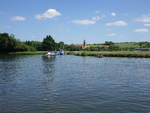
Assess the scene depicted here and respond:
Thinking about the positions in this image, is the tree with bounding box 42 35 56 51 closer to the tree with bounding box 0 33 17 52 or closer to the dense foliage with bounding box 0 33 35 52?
the dense foliage with bounding box 0 33 35 52

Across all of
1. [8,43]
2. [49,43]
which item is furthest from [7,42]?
[49,43]

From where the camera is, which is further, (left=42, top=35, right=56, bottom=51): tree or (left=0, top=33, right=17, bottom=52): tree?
(left=42, top=35, right=56, bottom=51): tree

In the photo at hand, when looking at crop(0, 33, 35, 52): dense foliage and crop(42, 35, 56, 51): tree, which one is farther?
crop(42, 35, 56, 51): tree

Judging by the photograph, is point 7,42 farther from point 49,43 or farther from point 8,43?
point 49,43

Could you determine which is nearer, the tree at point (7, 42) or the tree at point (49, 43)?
the tree at point (7, 42)

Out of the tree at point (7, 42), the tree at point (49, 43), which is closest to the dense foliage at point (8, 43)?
the tree at point (7, 42)

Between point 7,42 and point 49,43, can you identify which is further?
point 49,43

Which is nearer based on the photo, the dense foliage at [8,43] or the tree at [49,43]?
the dense foliage at [8,43]

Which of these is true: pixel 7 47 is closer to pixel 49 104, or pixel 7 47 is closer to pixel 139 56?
pixel 139 56

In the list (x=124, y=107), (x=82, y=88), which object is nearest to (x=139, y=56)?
(x=82, y=88)

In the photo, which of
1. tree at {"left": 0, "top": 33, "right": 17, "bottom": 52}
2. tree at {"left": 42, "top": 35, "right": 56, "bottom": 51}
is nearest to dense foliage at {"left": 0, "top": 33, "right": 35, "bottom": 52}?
tree at {"left": 0, "top": 33, "right": 17, "bottom": 52}

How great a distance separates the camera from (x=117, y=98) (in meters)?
14.9

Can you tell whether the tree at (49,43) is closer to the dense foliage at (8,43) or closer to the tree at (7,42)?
the dense foliage at (8,43)

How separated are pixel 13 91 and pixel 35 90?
1753mm
